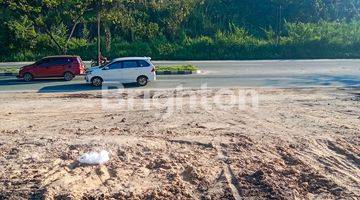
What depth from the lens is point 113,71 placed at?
23234 millimetres

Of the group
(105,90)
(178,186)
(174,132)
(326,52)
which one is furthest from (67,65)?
(326,52)

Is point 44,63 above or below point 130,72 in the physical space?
above

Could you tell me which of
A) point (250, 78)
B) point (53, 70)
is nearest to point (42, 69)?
point (53, 70)

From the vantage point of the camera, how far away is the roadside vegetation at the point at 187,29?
119ft

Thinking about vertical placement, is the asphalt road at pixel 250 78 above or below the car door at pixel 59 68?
below

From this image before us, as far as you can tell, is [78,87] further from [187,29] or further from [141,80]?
[187,29]

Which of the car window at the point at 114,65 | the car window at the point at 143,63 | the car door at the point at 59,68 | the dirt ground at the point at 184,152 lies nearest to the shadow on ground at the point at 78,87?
the car window at the point at 114,65

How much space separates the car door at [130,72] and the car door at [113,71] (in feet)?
0.66

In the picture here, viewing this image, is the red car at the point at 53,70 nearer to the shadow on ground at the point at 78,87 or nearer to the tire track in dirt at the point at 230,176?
the shadow on ground at the point at 78,87

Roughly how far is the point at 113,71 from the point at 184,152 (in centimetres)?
1258

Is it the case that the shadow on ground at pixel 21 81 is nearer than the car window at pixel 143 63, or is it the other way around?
the car window at pixel 143 63

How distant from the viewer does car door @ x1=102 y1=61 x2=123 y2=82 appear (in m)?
23.2

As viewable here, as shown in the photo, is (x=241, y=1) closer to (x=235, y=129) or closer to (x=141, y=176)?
(x=235, y=129)

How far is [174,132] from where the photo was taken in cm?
1322
